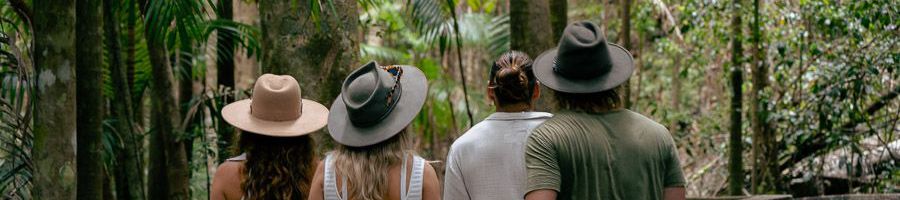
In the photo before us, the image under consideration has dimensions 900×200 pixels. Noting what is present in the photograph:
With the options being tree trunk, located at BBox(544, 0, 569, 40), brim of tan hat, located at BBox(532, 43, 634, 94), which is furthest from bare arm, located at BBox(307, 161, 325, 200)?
tree trunk, located at BBox(544, 0, 569, 40)

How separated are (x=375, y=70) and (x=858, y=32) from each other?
6.73 metres

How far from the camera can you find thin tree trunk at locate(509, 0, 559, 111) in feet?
20.9

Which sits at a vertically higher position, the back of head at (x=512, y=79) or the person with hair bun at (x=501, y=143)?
the back of head at (x=512, y=79)

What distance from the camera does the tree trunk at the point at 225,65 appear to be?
729cm

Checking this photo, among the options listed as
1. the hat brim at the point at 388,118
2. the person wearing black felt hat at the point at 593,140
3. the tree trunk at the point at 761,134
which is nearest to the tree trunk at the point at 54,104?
the hat brim at the point at 388,118

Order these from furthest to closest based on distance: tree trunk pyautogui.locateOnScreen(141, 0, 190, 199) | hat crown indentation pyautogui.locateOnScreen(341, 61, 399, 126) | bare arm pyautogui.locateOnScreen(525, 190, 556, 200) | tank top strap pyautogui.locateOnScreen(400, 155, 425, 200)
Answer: tree trunk pyautogui.locateOnScreen(141, 0, 190, 199) → hat crown indentation pyautogui.locateOnScreen(341, 61, 399, 126) → tank top strap pyautogui.locateOnScreen(400, 155, 425, 200) → bare arm pyautogui.locateOnScreen(525, 190, 556, 200)

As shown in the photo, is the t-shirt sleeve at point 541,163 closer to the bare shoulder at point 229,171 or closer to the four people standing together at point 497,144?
the four people standing together at point 497,144

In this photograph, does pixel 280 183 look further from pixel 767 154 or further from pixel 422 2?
pixel 767 154

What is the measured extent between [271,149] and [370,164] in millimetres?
445

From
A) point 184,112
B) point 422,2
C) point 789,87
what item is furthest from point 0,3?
point 789,87

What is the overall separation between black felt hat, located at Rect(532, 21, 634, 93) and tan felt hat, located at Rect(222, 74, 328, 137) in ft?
2.82

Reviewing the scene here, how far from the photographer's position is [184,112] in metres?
7.95

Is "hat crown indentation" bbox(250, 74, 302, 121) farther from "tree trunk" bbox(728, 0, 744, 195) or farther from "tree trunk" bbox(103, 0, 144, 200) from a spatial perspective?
"tree trunk" bbox(728, 0, 744, 195)

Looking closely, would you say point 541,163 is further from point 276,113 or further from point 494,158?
point 276,113
